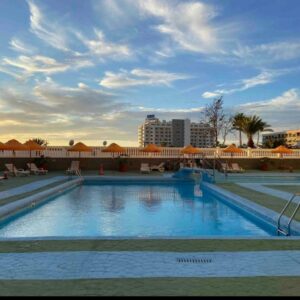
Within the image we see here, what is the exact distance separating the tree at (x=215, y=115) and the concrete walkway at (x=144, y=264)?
36.2 metres

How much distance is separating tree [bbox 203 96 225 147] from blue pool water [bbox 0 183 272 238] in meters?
25.5

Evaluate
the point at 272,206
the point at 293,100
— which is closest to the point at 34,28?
the point at 272,206

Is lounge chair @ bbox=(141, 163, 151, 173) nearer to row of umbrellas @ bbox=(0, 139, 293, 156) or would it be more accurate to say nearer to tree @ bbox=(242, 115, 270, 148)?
row of umbrellas @ bbox=(0, 139, 293, 156)

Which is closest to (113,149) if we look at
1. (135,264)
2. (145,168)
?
(145,168)

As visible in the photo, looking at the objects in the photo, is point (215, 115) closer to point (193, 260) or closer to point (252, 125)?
point (252, 125)

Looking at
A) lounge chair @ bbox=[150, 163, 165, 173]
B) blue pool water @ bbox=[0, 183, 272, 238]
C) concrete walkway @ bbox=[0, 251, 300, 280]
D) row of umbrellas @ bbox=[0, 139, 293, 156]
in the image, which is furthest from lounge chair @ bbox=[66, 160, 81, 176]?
concrete walkway @ bbox=[0, 251, 300, 280]

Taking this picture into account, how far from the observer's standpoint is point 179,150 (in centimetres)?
2736

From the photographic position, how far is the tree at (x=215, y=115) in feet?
135

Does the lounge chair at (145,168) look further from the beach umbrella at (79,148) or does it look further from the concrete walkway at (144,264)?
the concrete walkway at (144,264)

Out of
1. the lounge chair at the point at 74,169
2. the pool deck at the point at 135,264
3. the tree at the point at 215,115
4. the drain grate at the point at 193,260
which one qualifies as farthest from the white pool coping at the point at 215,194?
the tree at the point at 215,115

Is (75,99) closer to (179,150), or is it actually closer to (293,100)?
(179,150)

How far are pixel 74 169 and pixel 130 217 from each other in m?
12.2

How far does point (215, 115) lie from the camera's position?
1636 inches

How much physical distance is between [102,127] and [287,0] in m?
21.7
